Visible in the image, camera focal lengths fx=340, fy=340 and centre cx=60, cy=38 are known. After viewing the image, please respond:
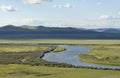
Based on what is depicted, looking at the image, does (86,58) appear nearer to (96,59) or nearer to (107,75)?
(96,59)

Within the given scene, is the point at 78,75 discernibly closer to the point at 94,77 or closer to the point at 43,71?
the point at 94,77

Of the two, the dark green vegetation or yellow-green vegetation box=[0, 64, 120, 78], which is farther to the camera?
the dark green vegetation

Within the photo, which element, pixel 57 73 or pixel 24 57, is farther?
pixel 24 57

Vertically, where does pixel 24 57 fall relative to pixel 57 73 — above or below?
below

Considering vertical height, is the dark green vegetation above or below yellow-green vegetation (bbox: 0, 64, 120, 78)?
below

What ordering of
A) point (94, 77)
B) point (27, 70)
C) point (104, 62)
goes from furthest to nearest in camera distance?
point (104, 62) → point (27, 70) → point (94, 77)

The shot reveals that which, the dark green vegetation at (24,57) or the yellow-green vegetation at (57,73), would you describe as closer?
the yellow-green vegetation at (57,73)

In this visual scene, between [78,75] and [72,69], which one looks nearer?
[78,75]

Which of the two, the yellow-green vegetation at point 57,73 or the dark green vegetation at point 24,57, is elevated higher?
the yellow-green vegetation at point 57,73

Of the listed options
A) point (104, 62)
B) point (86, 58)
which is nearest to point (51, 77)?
point (104, 62)

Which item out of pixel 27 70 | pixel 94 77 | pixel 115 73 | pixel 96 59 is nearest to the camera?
pixel 94 77
